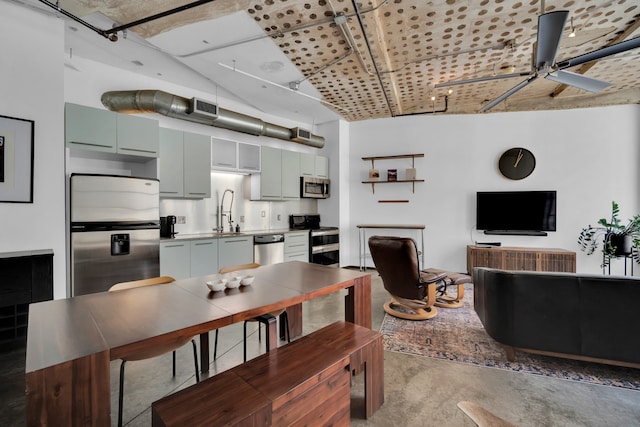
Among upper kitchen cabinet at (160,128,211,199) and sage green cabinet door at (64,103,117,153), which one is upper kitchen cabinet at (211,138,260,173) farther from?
sage green cabinet door at (64,103,117,153)

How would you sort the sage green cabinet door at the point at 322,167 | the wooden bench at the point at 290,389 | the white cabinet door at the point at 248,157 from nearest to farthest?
the wooden bench at the point at 290,389 < the white cabinet door at the point at 248,157 < the sage green cabinet door at the point at 322,167

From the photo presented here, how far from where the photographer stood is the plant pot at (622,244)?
4.50 meters

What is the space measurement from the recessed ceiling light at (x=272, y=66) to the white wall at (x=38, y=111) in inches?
84.2

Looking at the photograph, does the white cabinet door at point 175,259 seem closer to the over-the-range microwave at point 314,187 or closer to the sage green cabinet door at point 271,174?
the sage green cabinet door at point 271,174

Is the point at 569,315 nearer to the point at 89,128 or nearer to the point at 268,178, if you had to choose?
the point at 268,178

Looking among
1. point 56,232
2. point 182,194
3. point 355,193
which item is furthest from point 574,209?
point 56,232

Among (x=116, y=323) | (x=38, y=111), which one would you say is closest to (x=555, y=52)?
(x=116, y=323)

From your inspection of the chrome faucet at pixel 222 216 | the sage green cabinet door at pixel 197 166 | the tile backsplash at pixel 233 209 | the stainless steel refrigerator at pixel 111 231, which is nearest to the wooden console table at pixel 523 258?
the tile backsplash at pixel 233 209

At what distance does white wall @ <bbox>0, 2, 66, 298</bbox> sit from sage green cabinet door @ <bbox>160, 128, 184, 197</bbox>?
106cm

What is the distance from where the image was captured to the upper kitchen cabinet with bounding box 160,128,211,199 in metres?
3.98

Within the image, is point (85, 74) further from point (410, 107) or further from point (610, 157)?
point (610, 157)

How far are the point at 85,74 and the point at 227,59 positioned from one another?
181 cm

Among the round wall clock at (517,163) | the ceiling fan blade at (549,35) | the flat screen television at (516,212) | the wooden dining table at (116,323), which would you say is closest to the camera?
the wooden dining table at (116,323)

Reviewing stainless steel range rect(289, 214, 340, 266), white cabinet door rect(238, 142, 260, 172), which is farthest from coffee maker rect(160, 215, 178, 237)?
stainless steel range rect(289, 214, 340, 266)
